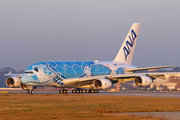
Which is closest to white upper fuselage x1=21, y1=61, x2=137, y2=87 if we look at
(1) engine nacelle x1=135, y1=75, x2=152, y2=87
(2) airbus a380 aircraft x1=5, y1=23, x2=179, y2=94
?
(2) airbus a380 aircraft x1=5, y1=23, x2=179, y2=94

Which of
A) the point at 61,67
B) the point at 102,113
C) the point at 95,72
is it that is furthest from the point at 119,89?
the point at 102,113

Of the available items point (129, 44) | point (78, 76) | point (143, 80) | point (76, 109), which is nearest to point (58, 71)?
point (78, 76)

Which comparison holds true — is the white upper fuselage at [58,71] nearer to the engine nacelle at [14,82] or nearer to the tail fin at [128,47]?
the tail fin at [128,47]

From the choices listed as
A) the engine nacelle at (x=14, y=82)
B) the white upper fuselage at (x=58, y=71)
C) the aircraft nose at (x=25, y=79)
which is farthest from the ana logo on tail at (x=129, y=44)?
the aircraft nose at (x=25, y=79)

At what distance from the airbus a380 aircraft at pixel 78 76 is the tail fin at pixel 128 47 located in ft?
5.90

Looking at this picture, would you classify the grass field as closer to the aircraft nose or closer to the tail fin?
the aircraft nose

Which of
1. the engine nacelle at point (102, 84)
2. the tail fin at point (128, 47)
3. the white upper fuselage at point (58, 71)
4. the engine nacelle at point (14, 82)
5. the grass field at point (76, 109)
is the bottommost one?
the grass field at point (76, 109)

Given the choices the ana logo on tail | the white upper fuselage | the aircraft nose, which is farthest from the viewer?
the ana logo on tail

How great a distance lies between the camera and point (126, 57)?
2564 inches

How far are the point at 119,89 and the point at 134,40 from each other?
11.9m

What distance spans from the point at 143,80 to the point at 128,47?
14.0 meters

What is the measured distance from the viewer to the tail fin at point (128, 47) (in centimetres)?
6481

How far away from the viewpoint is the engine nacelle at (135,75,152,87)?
52509 millimetres

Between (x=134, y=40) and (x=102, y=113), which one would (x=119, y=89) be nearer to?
(x=134, y=40)
